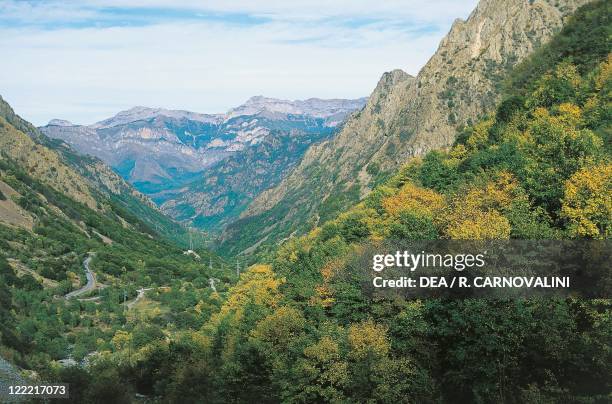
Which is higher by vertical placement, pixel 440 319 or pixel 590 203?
pixel 590 203

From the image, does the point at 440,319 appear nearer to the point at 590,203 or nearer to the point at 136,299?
the point at 590,203

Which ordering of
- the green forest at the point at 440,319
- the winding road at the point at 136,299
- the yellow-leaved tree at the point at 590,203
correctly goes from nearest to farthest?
the green forest at the point at 440,319
the yellow-leaved tree at the point at 590,203
the winding road at the point at 136,299

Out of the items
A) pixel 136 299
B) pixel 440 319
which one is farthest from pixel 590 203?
pixel 136 299

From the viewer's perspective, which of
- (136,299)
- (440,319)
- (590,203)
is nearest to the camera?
(590,203)

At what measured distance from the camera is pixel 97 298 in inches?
6919

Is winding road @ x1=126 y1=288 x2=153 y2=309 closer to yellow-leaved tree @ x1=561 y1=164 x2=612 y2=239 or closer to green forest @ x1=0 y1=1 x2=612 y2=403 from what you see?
green forest @ x1=0 y1=1 x2=612 y2=403

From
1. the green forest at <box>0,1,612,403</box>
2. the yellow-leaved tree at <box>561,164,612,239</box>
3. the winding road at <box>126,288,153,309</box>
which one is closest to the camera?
the green forest at <box>0,1,612,403</box>

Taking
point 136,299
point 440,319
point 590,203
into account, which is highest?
point 590,203

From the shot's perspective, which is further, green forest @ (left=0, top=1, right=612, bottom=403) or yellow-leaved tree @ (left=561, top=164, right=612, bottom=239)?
yellow-leaved tree @ (left=561, top=164, right=612, bottom=239)

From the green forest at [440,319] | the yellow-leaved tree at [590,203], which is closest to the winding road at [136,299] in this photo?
the green forest at [440,319]

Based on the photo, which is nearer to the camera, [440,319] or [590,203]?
[590,203]

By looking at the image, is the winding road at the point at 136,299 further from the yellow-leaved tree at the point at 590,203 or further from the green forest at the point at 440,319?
the yellow-leaved tree at the point at 590,203

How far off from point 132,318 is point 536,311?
126m

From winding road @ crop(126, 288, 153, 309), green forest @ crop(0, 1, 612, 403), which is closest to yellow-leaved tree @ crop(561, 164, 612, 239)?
green forest @ crop(0, 1, 612, 403)
